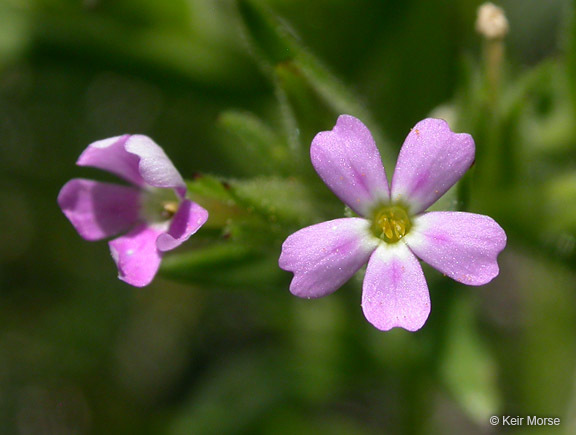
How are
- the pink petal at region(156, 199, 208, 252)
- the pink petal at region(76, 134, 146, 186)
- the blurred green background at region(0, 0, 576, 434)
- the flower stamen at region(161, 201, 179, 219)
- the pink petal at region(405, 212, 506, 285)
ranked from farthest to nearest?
the blurred green background at region(0, 0, 576, 434) < the flower stamen at region(161, 201, 179, 219) < the pink petal at region(76, 134, 146, 186) < the pink petal at region(156, 199, 208, 252) < the pink petal at region(405, 212, 506, 285)

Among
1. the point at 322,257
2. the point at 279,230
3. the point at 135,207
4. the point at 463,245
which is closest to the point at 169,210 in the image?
the point at 135,207

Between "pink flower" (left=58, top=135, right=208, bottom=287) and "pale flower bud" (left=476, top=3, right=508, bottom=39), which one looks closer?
"pink flower" (left=58, top=135, right=208, bottom=287)

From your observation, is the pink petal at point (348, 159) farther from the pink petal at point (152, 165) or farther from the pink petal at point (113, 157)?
the pink petal at point (113, 157)

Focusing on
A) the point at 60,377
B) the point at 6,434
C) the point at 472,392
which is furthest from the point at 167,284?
the point at 472,392

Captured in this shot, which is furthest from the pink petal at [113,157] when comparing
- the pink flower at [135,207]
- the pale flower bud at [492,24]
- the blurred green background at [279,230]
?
the pale flower bud at [492,24]

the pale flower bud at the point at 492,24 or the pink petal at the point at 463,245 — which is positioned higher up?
the pale flower bud at the point at 492,24

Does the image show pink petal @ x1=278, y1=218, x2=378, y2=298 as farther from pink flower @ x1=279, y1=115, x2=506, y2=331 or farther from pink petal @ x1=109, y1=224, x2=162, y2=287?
pink petal @ x1=109, y1=224, x2=162, y2=287

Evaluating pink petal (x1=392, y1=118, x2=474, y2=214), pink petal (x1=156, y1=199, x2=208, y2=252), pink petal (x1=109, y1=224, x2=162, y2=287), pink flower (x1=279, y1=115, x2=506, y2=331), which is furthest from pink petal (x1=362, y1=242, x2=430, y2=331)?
pink petal (x1=109, y1=224, x2=162, y2=287)
